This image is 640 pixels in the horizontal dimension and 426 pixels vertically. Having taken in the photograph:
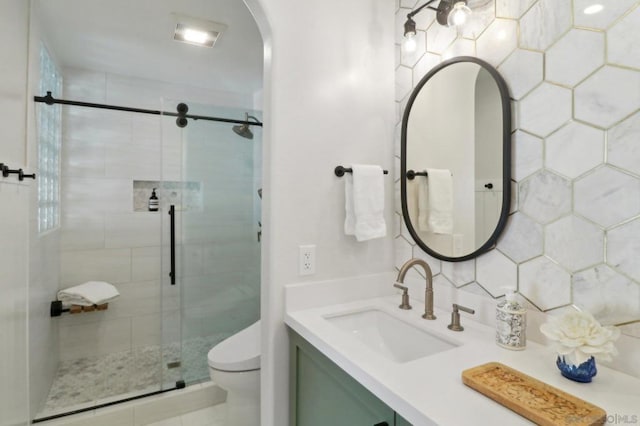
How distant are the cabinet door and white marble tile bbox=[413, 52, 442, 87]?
1195 millimetres

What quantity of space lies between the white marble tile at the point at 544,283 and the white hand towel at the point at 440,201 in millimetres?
314

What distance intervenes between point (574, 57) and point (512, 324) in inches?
30.9

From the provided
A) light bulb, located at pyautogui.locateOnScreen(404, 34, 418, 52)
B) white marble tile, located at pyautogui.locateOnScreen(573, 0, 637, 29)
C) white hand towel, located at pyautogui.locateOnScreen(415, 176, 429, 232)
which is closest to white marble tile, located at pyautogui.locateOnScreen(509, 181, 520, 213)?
white hand towel, located at pyautogui.locateOnScreen(415, 176, 429, 232)

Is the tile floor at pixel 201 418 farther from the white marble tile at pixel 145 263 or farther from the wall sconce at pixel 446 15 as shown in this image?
the wall sconce at pixel 446 15

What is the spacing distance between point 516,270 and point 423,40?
1007 millimetres

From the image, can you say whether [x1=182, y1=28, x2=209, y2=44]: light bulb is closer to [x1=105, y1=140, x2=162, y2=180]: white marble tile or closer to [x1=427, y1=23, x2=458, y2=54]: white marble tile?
[x1=105, y1=140, x2=162, y2=180]: white marble tile

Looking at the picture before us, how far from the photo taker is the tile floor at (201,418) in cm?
199

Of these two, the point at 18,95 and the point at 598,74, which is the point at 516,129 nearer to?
the point at 598,74

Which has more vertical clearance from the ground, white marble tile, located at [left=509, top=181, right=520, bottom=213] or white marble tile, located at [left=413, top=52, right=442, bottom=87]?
white marble tile, located at [left=413, top=52, right=442, bottom=87]

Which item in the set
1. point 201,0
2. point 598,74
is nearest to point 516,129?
point 598,74

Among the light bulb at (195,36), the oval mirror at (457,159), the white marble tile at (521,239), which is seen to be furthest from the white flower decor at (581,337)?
the light bulb at (195,36)

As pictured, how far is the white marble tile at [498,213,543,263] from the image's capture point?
1008 mm

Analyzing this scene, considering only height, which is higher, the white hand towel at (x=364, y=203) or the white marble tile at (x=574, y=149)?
the white marble tile at (x=574, y=149)

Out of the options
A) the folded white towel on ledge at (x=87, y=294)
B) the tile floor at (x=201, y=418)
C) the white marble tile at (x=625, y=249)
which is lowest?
the tile floor at (x=201, y=418)
